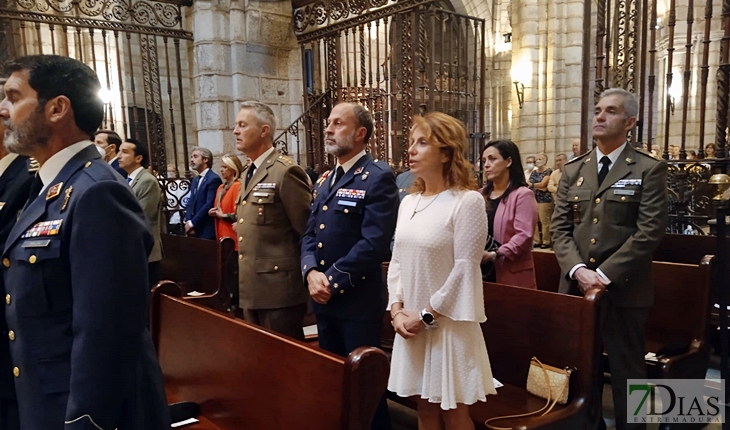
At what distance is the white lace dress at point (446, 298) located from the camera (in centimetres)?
172

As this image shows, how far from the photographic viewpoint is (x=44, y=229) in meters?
1.20

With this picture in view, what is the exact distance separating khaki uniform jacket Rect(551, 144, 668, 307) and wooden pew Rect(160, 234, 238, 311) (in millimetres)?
1852

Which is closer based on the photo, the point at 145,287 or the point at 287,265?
the point at 145,287

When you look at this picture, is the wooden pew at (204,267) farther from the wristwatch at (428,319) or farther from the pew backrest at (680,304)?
the pew backrest at (680,304)

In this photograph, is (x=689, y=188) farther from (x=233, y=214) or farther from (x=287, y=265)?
(x=233, y=214)

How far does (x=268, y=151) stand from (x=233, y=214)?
154cm

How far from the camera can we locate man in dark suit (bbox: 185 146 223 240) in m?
4.74

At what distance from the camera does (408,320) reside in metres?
1.77

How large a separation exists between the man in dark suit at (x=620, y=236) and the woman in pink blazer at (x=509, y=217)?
22 cm

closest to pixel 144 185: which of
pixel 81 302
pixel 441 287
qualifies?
pixel 441 287

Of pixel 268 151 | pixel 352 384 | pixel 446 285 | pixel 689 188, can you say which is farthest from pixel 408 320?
pixel 689 188

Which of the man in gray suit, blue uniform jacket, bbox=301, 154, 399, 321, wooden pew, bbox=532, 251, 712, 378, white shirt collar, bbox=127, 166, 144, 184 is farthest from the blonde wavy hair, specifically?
white shirt collar, bbox=127, 166, 144, 184

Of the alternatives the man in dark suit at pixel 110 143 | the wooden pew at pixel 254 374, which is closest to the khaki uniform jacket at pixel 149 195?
the man in dark suit at pixel 110 143

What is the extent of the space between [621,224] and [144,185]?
9.95 ft
